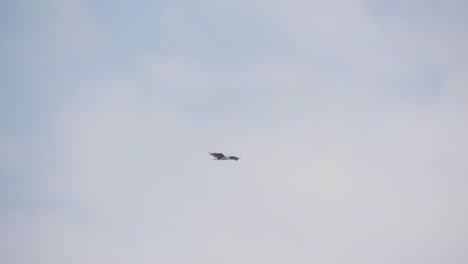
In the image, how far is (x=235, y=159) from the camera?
4150cm

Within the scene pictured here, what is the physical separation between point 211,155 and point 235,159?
375cm

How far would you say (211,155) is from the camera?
41219 millimetres
